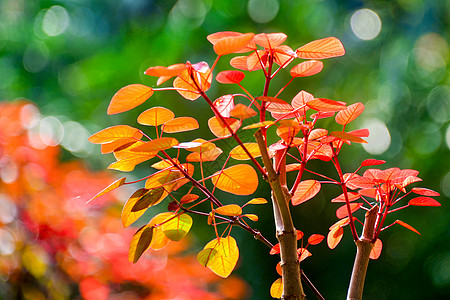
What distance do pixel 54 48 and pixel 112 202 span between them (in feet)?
8.05

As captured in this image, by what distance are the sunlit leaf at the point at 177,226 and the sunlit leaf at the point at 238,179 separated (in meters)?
0.04

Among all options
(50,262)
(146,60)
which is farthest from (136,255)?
(146,60)

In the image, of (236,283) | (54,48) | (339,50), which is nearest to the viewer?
(339,50)

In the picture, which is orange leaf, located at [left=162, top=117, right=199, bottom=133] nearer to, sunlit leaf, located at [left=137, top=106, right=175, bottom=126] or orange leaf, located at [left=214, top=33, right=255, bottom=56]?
sunlit leaf, located at [left=137, top=106, right=175, bottom=126]

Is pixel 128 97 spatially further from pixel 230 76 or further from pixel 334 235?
pixel 334 235

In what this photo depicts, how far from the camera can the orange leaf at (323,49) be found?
308 mm

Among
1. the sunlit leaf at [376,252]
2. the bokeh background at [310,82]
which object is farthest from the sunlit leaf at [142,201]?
the bokeh background at [310,82]

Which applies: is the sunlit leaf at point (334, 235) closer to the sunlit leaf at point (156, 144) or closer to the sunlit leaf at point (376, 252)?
the sunlit leaf at point (376, 252)

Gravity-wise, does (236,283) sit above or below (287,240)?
below

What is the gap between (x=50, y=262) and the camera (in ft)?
3.75

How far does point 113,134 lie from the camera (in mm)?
333

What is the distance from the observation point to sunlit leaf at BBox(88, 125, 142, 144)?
1.07 feet

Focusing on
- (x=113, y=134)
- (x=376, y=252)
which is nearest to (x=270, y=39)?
(x=113, y=134)

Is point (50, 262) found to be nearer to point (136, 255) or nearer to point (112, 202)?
point (112, 202)
